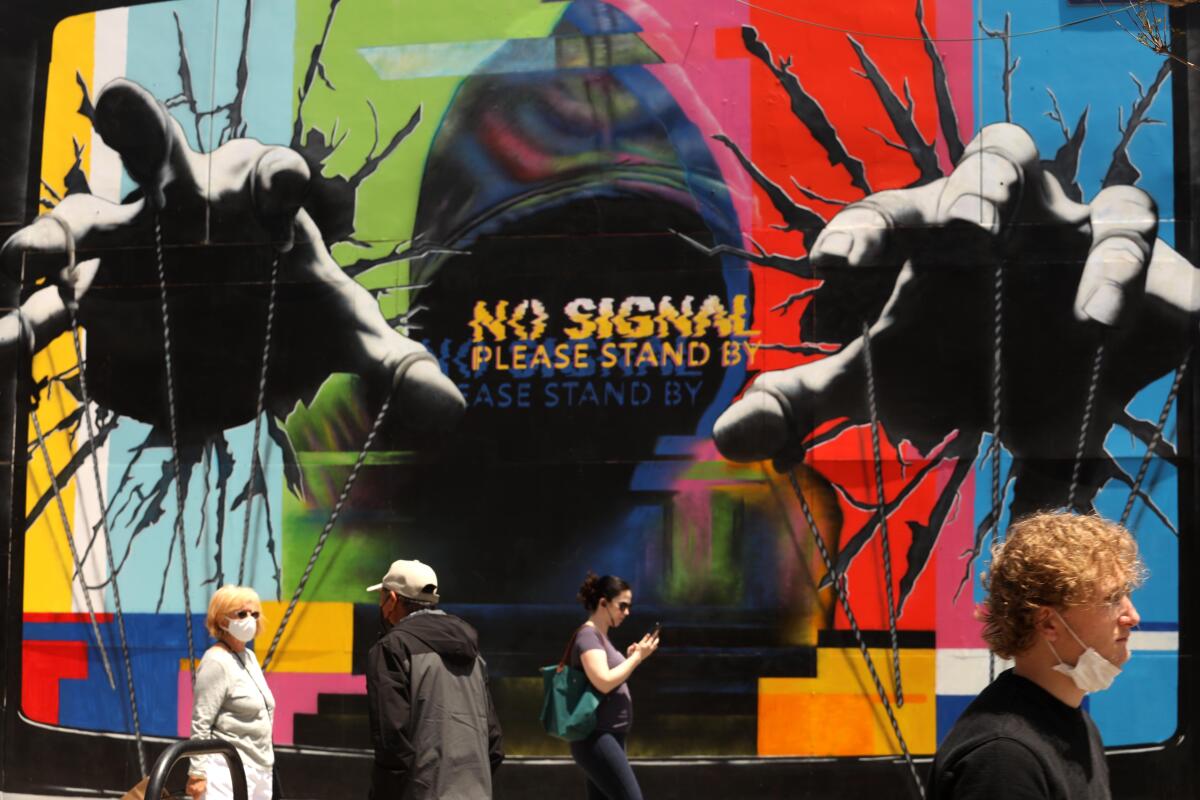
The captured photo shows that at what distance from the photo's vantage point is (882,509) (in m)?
8.23

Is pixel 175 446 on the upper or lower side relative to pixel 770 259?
lower

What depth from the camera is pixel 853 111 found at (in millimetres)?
8430

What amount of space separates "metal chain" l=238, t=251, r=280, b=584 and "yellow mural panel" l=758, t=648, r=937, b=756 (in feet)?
10.5

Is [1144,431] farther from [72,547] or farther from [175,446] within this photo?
[72,547]

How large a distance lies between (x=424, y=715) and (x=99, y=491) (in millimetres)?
4538

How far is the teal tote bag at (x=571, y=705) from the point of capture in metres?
6.65

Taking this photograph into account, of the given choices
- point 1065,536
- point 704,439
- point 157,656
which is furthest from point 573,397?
point 1065,536

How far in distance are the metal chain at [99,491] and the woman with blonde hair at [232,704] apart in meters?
3.40

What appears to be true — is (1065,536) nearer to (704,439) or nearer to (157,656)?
(704,439)

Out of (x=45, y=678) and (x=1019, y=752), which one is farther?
(x=45, y=678)

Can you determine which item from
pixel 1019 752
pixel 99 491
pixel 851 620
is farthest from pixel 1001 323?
pixel 1019 752

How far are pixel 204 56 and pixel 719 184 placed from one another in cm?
334

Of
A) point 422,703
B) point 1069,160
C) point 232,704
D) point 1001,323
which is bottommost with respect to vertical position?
point 232,704

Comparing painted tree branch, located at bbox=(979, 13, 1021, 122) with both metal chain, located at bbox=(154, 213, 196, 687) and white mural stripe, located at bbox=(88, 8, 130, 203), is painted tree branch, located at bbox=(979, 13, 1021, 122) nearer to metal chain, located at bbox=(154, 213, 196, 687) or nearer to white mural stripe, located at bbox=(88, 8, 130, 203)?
metal chain, located at bbox=(154, 213, 196, 687)
